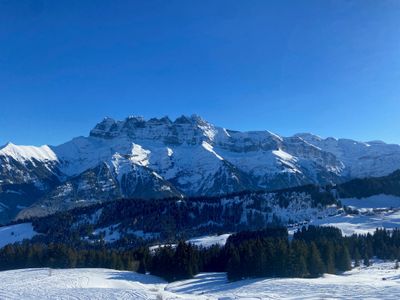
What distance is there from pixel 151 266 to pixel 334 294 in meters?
47.8

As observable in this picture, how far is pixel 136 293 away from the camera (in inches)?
2547

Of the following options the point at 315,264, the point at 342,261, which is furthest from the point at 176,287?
the point at 342,261

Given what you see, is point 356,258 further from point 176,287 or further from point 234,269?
point 176,287

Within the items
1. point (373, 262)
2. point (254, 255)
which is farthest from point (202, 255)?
point (373, 262)

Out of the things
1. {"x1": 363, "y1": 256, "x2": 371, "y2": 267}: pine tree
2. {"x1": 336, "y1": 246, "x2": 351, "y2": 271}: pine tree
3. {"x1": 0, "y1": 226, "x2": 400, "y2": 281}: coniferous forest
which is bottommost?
{"x1": 363, "y1": 256, "x2": 371, "y2": 267}: pine tree

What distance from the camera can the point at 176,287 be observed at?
7731 cm

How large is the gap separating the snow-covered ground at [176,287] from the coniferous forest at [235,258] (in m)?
4.89

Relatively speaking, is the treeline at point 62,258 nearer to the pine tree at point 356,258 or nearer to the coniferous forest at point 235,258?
the coniferous forest at point 235,258

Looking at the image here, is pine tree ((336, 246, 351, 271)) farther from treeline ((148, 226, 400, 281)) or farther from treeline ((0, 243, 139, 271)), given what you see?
treeline ((0, 243, 139, 271))

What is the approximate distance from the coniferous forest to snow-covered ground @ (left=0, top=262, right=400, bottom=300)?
192 inches

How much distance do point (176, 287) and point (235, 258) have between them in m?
14.2

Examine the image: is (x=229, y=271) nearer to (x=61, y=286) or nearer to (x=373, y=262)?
(x=61, y=286)

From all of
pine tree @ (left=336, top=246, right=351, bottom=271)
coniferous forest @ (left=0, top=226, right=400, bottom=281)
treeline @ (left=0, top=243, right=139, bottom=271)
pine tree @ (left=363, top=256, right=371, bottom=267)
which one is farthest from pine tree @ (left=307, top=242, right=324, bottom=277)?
treeline @ (left=0, top=243, right=139, bottom=271)

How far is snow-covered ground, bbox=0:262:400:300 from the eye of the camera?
200ft
